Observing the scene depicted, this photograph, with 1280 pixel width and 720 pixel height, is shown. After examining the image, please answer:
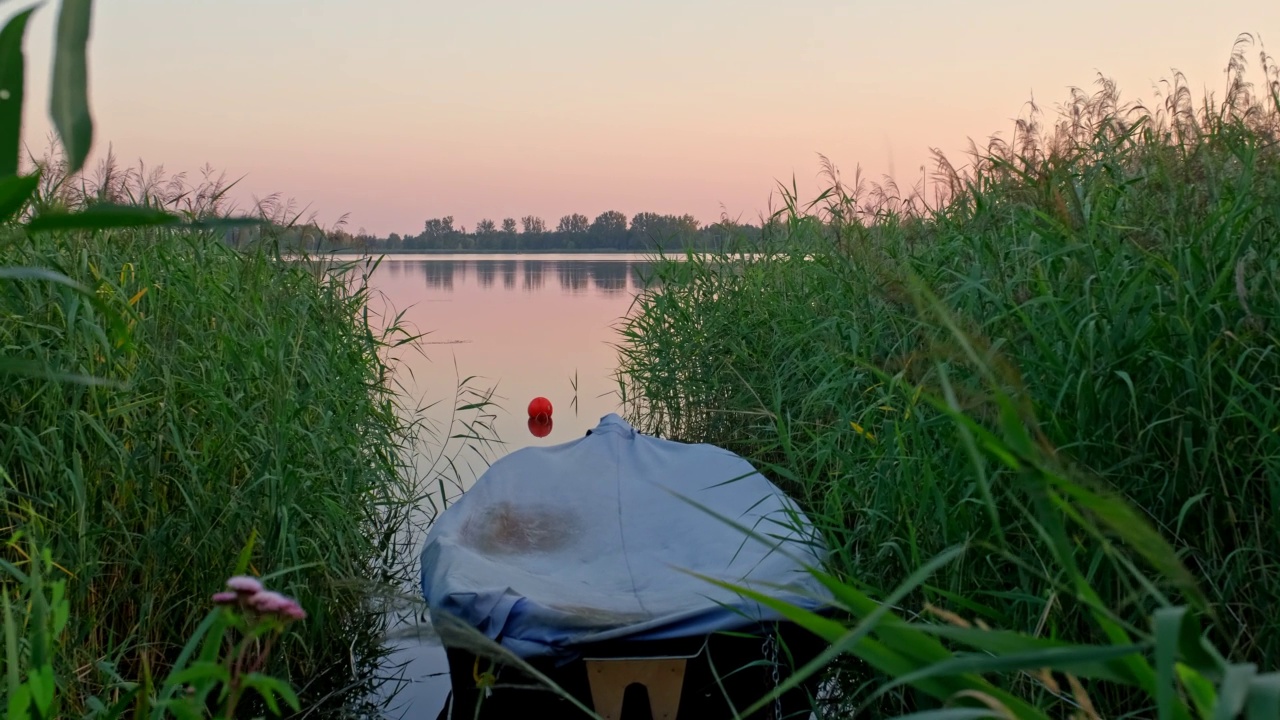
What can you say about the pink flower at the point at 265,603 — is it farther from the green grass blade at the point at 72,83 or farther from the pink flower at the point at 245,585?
the green grass blade at the point at 72,83

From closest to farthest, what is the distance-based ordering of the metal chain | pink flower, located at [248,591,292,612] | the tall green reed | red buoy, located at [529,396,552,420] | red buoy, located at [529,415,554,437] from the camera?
pink flower, located at [248,591,292,612] < the tall green reed < the metal chain < red buoy, located at [529,415,554,437] < red buoy, located at [529,396,552,420]

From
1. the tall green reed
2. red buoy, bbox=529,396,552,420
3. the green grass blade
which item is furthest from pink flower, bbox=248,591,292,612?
red buoy, bbox=529,396,552,420

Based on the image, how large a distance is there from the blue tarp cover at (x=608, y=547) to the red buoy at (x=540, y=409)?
17.2 ft

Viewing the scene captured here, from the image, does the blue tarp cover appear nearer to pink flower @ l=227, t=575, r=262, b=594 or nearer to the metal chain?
the metal chain

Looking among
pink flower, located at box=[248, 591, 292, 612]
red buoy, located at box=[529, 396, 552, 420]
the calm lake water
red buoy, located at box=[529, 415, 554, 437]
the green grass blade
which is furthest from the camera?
red buoy, located at box=[529, 396, 552, 420]

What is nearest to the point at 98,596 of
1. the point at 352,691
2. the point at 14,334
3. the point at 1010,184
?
the point at 14,334

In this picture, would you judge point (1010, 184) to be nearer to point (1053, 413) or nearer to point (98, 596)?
point (1053, 413)

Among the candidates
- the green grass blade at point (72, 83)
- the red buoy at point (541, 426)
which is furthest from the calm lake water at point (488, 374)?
the green grass blade at point (72, 83)

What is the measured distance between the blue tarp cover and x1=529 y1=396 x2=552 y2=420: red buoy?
17.2ft

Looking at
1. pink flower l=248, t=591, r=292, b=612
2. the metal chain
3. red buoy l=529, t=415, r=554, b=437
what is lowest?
red buoy l=529, t=415, r=554, b=437

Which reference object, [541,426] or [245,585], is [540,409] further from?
[245,585]

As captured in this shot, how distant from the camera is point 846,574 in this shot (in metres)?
3.42

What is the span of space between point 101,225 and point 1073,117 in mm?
3966

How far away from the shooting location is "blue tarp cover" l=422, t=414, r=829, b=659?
3.46 metres
